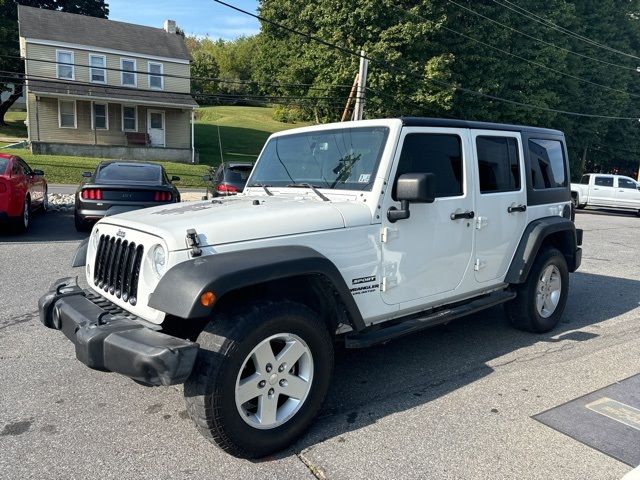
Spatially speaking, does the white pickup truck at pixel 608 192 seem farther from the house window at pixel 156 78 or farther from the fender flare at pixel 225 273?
the house window at pixel 156 78

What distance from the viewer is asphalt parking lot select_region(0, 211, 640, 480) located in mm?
2928

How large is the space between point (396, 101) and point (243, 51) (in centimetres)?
6045

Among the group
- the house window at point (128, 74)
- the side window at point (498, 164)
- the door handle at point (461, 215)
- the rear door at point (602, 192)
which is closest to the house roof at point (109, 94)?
the house window at point (128, 74)

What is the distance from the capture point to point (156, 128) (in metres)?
33.5

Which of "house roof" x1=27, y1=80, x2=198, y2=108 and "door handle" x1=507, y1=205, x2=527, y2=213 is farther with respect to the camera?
"house roof" x1=27, y1=80, x2=198, y2=108

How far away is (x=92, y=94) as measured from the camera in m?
30.2

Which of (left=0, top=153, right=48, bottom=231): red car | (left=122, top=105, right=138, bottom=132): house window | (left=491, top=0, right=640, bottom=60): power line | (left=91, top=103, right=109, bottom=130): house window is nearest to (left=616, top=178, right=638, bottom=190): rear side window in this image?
(left=491, top=0, right=640, bottom=60): power line

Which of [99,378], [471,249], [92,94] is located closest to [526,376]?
[471,249]

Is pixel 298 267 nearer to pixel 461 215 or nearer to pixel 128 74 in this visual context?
pixel 461 215

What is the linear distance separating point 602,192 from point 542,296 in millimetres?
19128

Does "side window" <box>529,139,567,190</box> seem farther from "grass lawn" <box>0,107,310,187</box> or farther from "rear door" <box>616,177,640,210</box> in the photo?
"rear door" <box>616,177,640,210</box>

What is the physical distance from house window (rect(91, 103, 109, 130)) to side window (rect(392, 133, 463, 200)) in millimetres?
31530

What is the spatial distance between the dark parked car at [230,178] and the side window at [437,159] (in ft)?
24.5

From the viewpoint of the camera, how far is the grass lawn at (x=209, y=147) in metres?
24.1
